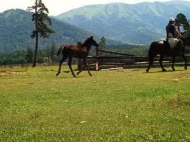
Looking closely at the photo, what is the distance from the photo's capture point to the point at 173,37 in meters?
27.7

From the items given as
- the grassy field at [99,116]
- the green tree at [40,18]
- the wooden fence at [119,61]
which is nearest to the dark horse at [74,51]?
the wooden fence at [119,61]

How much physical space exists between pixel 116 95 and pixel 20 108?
157 inches

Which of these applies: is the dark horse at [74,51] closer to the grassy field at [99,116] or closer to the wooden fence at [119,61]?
the wooden fence at [119,61]

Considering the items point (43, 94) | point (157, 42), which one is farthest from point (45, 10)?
point (43, 94)

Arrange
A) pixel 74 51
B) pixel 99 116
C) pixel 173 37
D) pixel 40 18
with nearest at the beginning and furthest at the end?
pixel 99 116 < pixel 74 51 < pixel 173 37 < pixel 40 18

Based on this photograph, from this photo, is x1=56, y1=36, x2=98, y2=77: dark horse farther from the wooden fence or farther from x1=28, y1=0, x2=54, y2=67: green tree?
x1=28, y1=0, x2=54, y2=67: green tree

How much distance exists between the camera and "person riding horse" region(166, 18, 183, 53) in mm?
27141

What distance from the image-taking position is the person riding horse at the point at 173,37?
27141 millimetres

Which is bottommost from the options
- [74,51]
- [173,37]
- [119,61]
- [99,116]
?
[99,116]

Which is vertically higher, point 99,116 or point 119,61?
point 119,61

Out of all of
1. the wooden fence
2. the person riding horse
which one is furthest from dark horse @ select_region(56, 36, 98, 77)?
the wooden fence

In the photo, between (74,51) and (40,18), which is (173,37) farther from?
(40,18)

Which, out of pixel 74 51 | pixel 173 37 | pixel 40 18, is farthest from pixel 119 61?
pixel 40 18

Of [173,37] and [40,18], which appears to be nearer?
[173,37]
